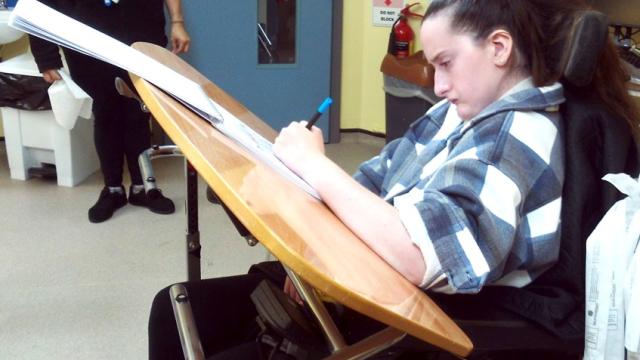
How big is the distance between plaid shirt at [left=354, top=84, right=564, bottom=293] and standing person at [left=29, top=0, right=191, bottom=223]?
1.74 m

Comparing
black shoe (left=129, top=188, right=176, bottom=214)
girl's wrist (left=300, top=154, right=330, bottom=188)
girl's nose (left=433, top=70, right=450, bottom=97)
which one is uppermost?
girl's nose (left=433, top=70, right=450, bottom=97)

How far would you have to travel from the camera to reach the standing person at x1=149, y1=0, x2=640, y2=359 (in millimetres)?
716

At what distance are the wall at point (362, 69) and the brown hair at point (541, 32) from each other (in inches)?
107

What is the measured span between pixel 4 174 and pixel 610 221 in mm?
3019

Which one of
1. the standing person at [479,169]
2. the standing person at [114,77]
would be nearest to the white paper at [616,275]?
the standing person at [479,169]

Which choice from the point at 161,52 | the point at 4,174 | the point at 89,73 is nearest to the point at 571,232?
the point at 161,52

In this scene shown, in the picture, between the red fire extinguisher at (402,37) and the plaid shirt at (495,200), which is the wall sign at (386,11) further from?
the plaid shirt at (495,200)

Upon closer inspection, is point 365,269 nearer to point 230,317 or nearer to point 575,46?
point 575,46

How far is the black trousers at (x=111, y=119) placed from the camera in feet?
8.18

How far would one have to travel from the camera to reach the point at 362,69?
3.70 meters

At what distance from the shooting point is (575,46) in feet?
2.64

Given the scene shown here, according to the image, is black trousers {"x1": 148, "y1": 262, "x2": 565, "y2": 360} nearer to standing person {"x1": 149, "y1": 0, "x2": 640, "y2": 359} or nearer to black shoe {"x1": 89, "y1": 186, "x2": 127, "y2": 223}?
standing person {"x1": 149, "y1": 0, "x2": 640, "y2": 359}

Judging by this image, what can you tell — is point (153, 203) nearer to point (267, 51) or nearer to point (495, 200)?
point (267, 51)

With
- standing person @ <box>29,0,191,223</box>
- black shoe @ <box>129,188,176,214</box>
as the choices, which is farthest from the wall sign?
black shoe @ <box>129,188,176,214</box>
